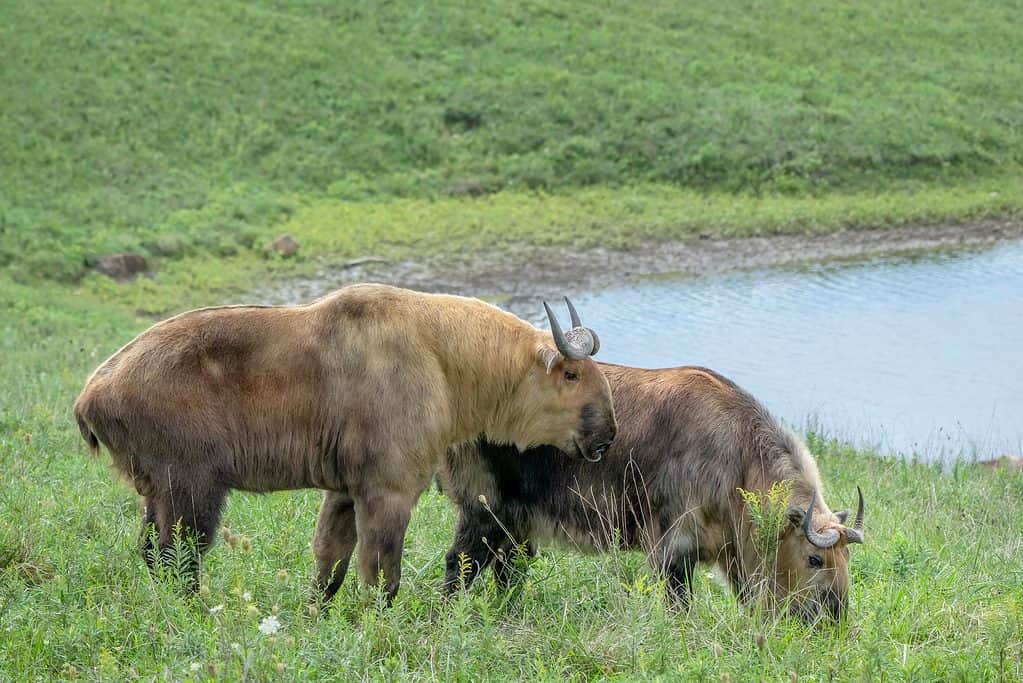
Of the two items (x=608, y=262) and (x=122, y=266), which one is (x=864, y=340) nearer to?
(x=608, y=262)

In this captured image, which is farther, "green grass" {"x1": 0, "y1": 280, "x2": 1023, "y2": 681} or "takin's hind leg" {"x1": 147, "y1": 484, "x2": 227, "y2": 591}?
"takin's hind leg" {"x1": 147, "y1": 484, "x2": 227, "y2": 591}

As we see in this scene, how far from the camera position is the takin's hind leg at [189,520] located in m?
5.44

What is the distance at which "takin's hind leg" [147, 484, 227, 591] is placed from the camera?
5441mm

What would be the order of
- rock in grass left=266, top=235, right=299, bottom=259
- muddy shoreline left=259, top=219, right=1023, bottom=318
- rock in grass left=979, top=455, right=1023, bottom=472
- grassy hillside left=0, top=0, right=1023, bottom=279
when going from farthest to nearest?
grassy hillside left=0, top=0, right=1023, bottom=279 < rock in grass left=266, top=235, right=299, bottom=259 < muddy shoreline left=259, top=219, right=1023, bottom=318 < rock in grass left=979, top=455, right=1023, bottom=472

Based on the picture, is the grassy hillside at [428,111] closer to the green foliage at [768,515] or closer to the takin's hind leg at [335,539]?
the takin's hind leg at [335,539]

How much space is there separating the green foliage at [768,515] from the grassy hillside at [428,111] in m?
14.8

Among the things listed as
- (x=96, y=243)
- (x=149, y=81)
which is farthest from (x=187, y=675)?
(x=149, y=81)

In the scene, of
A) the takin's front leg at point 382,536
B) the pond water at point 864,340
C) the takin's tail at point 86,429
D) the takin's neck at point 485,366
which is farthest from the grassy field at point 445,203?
the pond water at point 864,340

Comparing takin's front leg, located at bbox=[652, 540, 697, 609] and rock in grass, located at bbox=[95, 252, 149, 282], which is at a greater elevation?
takin's front leg, located at bbox=[652, 540, 697, 609]

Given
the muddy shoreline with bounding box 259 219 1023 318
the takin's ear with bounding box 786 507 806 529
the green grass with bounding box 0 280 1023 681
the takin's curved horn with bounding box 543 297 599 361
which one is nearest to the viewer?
the green grass with bounding box 0 280 1023 681

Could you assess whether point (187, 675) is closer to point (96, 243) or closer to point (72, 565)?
point (72, 565)

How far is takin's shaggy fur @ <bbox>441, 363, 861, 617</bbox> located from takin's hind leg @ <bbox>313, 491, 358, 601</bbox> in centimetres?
50

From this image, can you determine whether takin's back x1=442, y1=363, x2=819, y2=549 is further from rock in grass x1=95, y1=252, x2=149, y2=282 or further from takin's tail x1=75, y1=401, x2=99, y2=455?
rock in grass x1=95, y1=252, x2=149, y2=282

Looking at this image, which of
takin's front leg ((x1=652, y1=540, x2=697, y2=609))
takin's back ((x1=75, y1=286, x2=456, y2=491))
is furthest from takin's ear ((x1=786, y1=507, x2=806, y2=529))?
takin's back ((x1=75, y1=286, x2=456, y2=491))
